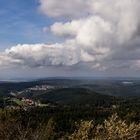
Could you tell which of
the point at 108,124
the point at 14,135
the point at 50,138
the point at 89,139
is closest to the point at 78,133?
the point at 89,139

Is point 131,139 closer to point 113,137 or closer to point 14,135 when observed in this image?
point 113,137

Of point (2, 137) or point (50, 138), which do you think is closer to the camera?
point (2, 137)

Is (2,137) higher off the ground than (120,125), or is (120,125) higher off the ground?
(120,125)

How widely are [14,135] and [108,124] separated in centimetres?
2175

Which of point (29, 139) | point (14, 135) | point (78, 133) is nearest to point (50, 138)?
point (14, 135)

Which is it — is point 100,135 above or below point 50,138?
above

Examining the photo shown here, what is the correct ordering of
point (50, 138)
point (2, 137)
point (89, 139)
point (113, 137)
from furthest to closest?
point (50, 138)
point (2, 137)
point (89, 139)
point (113, 137)

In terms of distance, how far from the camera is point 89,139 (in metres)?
40.5

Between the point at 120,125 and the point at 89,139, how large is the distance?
14.0 ft

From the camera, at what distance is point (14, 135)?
55.5 meters

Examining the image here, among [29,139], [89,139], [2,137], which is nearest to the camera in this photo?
[89,139]

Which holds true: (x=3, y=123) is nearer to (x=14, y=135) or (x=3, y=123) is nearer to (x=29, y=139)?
(x=14, y=135)

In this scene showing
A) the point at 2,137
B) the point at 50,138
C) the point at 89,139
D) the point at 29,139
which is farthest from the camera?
the point at 50,138

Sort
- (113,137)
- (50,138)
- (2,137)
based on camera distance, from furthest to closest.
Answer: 1. (50,138)
2. (2,137)
3. (113,137)
